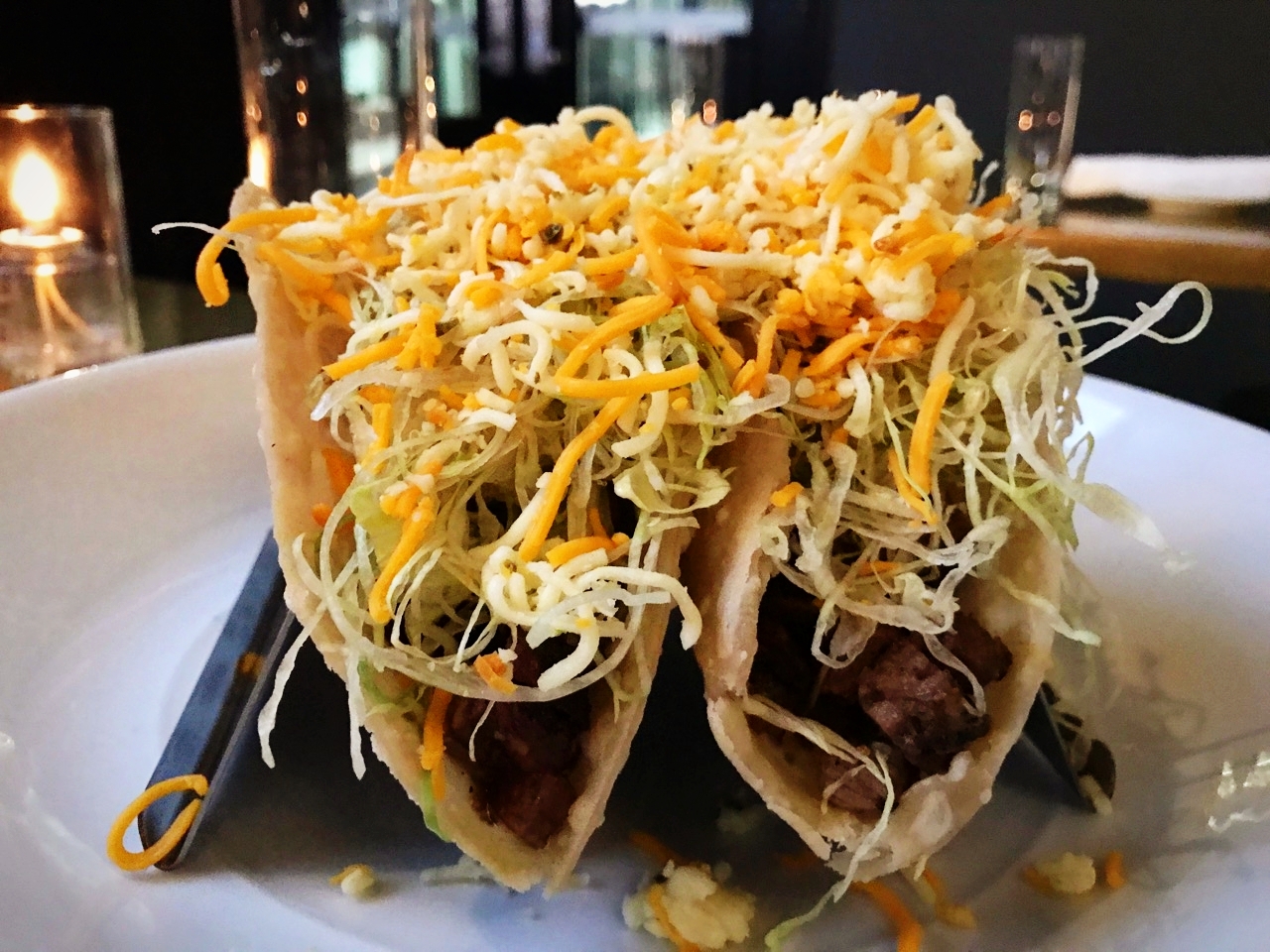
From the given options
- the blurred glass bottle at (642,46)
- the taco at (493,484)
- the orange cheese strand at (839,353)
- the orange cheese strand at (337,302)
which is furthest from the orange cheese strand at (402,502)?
the blurred glass bottle at (642,46)

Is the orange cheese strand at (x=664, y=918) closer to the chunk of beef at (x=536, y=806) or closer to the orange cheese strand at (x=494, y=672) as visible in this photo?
the chunk of beef at (x=536, y=806)

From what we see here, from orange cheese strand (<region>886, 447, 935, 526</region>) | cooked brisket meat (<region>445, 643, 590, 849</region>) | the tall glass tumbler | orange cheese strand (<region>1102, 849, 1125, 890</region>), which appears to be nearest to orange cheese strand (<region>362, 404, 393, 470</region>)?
cooked brisket meat (<region>445, 643, 590, 849</region>)

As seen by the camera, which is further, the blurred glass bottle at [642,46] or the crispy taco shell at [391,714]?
the blurred glass bottle at [642,46]

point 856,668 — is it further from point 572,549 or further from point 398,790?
point 398,790

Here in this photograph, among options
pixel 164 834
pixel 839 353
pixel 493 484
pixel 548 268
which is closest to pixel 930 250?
pixel 839 353

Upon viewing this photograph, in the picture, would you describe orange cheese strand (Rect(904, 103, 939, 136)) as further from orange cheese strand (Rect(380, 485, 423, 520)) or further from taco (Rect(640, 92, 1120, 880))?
orange cheese strand (Rect(380, 485, 423, 520))

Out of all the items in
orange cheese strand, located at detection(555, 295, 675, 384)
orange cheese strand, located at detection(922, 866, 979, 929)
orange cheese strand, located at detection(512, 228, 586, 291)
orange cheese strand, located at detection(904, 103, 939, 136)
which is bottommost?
orange cheese strand, located at detection(922, 866, 979, 929)

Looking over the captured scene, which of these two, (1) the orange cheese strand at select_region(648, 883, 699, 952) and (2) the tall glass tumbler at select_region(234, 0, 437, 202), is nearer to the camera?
(1) the orange cheese strand at select_region(648, 883, 699, 952)
